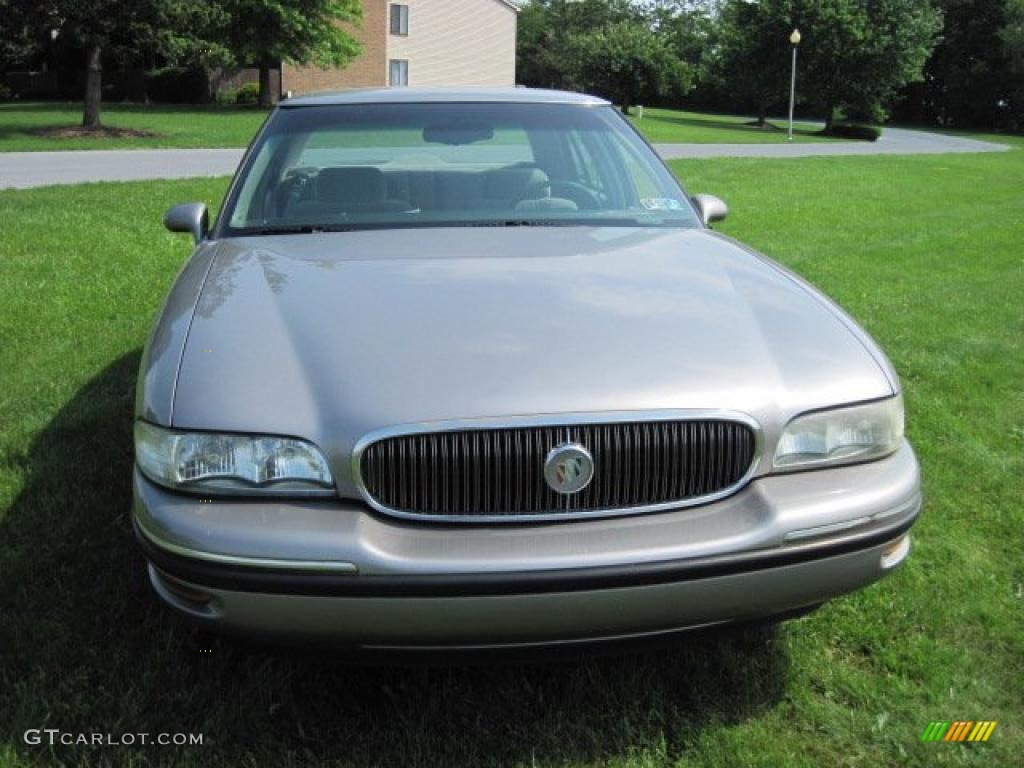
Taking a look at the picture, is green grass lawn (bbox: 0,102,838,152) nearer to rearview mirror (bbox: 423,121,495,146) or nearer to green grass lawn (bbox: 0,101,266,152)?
green grass lawn (bbox: 0,101,266,152)

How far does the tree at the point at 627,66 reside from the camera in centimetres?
5172

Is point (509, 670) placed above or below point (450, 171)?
below

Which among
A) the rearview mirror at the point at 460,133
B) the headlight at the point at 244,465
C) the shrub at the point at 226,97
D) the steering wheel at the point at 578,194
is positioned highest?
the shrub at the point at 226,97

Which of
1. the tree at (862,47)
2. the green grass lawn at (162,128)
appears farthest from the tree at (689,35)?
the green grass lawn at (162,128)

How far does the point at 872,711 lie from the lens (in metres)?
2.59

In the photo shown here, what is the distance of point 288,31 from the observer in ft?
109

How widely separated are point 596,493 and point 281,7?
33528 millimetres

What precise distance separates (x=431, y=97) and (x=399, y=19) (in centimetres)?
4604

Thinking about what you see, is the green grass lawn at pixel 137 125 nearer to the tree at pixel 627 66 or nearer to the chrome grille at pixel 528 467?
the chrome grille at pixel 528 467

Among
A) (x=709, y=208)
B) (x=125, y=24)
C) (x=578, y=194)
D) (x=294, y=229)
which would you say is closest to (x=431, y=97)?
(x=578, y=194)

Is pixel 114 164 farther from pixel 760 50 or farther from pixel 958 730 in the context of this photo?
pixel 760 50

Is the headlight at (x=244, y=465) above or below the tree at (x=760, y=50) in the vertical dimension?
below

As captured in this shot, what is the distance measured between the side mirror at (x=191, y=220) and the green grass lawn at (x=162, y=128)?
16923 mm

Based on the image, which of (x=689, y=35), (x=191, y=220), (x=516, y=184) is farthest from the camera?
(x=689, y=35)
